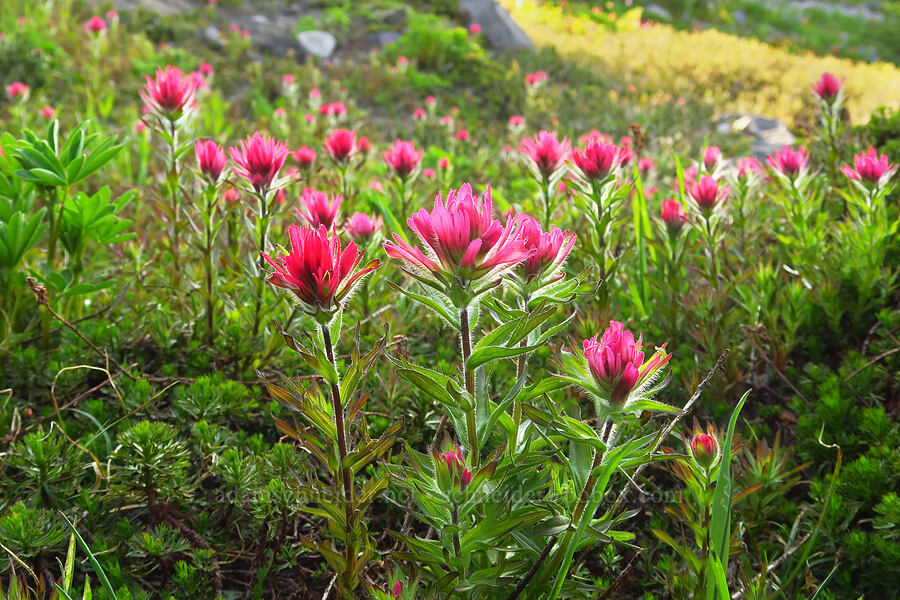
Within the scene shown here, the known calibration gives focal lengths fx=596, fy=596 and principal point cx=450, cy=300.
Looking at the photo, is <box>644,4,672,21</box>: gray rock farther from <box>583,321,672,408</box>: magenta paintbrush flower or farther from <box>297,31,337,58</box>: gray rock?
<box>583,321,672,408</box>: magenta paintbrush flower

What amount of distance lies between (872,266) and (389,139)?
19.6 ft

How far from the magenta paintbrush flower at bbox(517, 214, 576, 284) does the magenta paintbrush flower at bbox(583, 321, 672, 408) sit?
0.22 m

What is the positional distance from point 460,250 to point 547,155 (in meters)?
1.34

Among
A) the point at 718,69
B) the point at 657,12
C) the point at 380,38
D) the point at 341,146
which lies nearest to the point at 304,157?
the point at 341,146

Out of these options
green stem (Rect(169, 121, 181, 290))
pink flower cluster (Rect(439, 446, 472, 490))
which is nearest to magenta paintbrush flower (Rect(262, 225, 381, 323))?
pink flower cluster (Rect(439, 446, 472, 490))

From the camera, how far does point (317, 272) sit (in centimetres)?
115

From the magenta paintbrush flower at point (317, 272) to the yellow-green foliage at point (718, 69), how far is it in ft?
34.8

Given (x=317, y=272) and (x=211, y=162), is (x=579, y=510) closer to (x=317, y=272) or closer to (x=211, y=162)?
(x=317, y=272)

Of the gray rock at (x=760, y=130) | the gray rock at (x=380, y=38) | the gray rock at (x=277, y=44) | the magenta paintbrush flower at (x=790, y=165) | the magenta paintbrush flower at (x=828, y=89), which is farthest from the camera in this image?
the gray rock at (x=380, y=38)

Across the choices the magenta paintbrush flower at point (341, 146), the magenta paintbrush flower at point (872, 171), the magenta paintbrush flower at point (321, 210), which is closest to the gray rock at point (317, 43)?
the magenta paintbrush flower at point (341, 146)

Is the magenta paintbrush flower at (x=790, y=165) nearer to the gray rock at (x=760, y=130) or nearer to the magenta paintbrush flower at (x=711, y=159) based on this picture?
the magenta paintbrush flower at (x=711, y=159)

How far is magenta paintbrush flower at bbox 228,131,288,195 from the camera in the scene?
6.55 feet

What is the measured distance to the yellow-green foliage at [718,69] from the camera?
10688mm

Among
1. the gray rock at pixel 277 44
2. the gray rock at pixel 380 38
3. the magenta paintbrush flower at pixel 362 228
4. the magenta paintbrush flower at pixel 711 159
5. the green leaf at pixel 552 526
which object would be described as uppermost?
the magenta paintbrush flower at pixel 711 159
